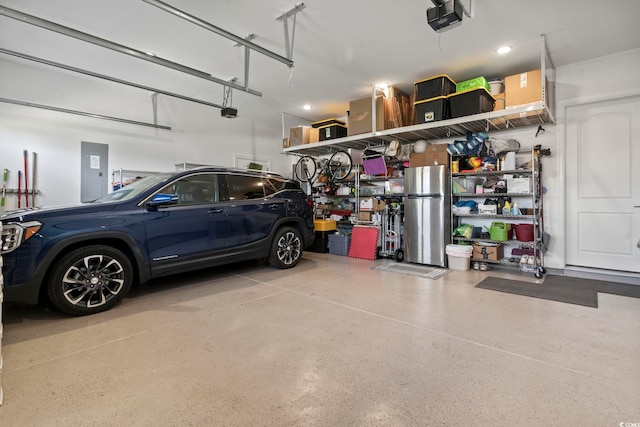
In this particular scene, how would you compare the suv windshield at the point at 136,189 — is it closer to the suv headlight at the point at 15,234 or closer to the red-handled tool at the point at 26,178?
the suv headlight at the point at 15,234

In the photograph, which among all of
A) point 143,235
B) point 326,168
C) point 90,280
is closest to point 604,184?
point 326,168

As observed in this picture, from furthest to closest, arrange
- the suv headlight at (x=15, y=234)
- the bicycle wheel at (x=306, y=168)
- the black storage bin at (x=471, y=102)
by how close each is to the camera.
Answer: the bicycle wheel at (x=306, y=168)
the black storage bin at (x=471, y=102)
the suv headlight at (x=15, y=234)

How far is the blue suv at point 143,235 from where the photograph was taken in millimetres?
2598

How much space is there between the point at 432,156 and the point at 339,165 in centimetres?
210

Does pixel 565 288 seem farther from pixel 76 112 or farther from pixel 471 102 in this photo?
pixel 76 112

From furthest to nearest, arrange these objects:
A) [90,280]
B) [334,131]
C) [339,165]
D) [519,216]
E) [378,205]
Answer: [339,165] < [334,131] < [378,205] < [519,216] < [90,280]

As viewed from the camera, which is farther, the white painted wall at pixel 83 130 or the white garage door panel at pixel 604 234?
the white painted wall at pixel 83 130

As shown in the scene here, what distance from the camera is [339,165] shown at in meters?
6.61

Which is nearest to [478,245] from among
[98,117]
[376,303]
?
[376,303]

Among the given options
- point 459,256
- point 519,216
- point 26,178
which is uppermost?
point 26,178

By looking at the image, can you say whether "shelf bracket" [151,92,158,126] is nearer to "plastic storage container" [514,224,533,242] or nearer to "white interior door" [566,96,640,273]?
"plastic storage container" [514,224,533,242]

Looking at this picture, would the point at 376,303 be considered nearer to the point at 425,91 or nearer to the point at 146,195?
the point at 146,195

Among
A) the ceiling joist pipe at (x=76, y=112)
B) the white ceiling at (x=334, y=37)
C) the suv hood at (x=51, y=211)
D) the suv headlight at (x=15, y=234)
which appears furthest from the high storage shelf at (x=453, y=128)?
the suv headlight at (x=15, y=234)

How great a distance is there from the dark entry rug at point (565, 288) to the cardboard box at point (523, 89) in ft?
7.81
